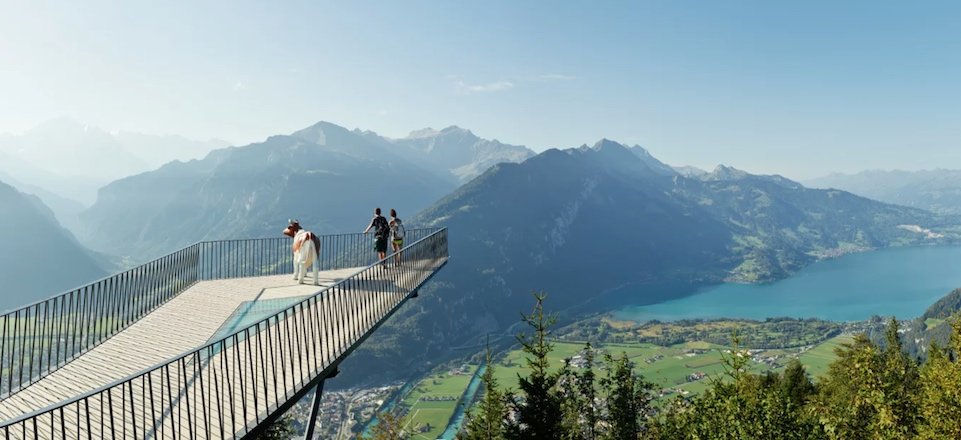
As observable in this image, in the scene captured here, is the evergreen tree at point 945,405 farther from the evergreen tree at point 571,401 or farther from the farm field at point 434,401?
the farm field at point 434,401

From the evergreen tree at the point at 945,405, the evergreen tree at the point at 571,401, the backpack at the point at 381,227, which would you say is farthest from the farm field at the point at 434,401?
the evergreen tree at the point at 945,405

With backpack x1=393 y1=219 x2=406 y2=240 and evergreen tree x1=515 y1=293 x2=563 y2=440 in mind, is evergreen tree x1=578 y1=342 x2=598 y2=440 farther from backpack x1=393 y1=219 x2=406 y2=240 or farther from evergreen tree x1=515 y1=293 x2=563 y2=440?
backpack x1=393 y1=219 x2=406 y2=240

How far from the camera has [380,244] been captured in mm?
18734

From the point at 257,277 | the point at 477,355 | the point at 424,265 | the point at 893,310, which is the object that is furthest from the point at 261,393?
the point at 893,310

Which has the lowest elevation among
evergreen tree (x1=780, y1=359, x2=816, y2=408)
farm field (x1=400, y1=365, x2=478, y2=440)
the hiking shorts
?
farm field (x1=400, y1=365, x2=478, y2=440)

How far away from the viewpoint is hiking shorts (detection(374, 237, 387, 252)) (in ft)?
61.2

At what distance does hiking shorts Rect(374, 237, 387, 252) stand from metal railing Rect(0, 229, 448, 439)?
4101mm

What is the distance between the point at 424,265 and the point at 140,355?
372 inches

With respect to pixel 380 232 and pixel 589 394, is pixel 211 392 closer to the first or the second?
pixel 380 232

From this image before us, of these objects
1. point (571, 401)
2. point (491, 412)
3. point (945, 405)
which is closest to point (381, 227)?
point (491, 412)

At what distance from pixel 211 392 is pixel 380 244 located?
976 centimetres

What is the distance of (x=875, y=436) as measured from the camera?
14.2m

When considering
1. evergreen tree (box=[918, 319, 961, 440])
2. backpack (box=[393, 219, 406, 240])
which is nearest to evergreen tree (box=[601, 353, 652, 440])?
evergreen tree (box=[918, 319, 961, 440])

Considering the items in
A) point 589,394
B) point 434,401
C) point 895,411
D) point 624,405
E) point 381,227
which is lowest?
point 434,401
